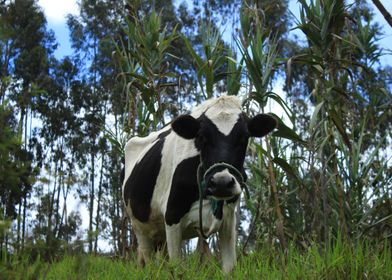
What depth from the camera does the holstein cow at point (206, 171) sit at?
12.3 feet

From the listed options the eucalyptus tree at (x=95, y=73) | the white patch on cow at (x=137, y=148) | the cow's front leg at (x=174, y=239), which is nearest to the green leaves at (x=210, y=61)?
the white patch on cow at (x=137, y=148)

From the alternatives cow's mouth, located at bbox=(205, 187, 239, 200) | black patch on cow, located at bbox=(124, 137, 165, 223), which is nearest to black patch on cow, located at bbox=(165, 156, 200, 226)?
cow's mouth, located at bbox=(205, 187, 239, 200)

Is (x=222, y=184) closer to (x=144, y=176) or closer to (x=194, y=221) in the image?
(x=194, y=221)

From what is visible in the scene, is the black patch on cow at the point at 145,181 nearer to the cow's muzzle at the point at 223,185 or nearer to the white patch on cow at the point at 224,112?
the white patch on cow at the point at 224,112

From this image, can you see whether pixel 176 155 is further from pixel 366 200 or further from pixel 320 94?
pixel 366 200

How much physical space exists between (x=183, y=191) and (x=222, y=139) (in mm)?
501

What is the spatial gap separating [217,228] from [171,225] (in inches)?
13.7

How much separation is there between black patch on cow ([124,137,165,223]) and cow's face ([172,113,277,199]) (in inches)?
29.7

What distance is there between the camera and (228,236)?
4098mm

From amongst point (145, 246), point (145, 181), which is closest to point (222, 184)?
point (145, 181)

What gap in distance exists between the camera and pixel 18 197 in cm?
174

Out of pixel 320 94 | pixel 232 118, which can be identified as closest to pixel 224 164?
pixel 232 118

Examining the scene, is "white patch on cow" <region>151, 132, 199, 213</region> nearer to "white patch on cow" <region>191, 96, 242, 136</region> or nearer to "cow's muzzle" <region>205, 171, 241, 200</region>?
"white patch on cow" <region>191, 96, 242, 136</region>

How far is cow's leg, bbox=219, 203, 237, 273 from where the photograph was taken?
404cm
